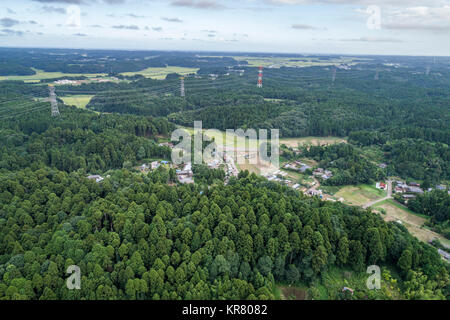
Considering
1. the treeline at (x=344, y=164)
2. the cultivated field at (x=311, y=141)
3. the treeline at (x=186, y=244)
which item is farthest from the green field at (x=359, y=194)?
the cultivated field at (x=311, y=141)

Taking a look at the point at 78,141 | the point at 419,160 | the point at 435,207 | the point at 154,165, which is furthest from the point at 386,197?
the point at 78,141

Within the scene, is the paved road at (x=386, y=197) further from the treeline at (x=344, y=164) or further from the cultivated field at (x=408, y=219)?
the treeline at (x=344, y=164)

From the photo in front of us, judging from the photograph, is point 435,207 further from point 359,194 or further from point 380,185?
point 359,194

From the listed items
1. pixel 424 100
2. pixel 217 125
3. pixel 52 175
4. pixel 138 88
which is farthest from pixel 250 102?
pixel 52 175

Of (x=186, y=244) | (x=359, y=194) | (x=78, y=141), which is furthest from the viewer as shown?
(x=78, y=141)

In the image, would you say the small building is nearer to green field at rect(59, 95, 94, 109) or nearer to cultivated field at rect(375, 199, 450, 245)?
cultivated field at rect(375, 199, 450, 245)

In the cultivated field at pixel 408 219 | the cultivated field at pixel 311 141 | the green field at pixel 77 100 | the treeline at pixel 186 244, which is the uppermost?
the green field at pixel 77 100

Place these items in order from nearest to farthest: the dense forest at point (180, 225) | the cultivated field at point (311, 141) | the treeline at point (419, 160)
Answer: the dense forest at point (180, 225) < the treeline at point (419, 160) < the cultivated field at point (311, 141)
